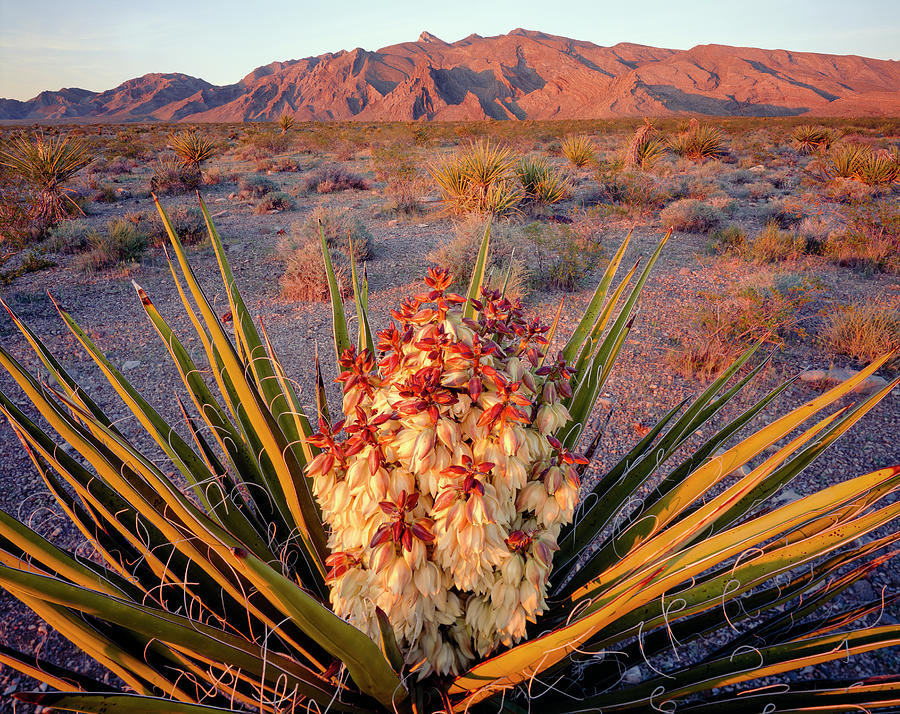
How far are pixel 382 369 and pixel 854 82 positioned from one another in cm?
13352

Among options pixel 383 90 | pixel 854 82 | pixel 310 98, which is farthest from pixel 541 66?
pixel 854 82

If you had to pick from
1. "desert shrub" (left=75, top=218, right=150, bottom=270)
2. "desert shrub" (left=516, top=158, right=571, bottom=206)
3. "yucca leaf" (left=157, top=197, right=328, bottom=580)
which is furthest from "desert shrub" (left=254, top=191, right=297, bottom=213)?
"yucca leaf" (left=157, top=197, right=328, bottom=580)

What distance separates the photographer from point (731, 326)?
4.90 meters

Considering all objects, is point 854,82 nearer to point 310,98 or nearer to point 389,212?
point 310,98

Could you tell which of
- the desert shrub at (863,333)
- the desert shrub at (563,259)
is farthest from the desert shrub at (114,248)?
the desert shrub at (863,333)

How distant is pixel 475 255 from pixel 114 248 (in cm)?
588

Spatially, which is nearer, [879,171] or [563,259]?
[563,259]

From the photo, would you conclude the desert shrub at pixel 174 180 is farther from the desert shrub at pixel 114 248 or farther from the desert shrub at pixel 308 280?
the desert shrub at pixel 308 280

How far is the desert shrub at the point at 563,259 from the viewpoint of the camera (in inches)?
261

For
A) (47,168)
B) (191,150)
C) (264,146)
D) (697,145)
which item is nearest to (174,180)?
(191,150)

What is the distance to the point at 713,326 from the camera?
16.1 ft

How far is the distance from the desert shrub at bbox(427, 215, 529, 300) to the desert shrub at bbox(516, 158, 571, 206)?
8.67 ft

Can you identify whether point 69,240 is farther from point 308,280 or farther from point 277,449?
point 277,449

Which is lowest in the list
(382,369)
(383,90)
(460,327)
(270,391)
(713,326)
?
(713,326)
